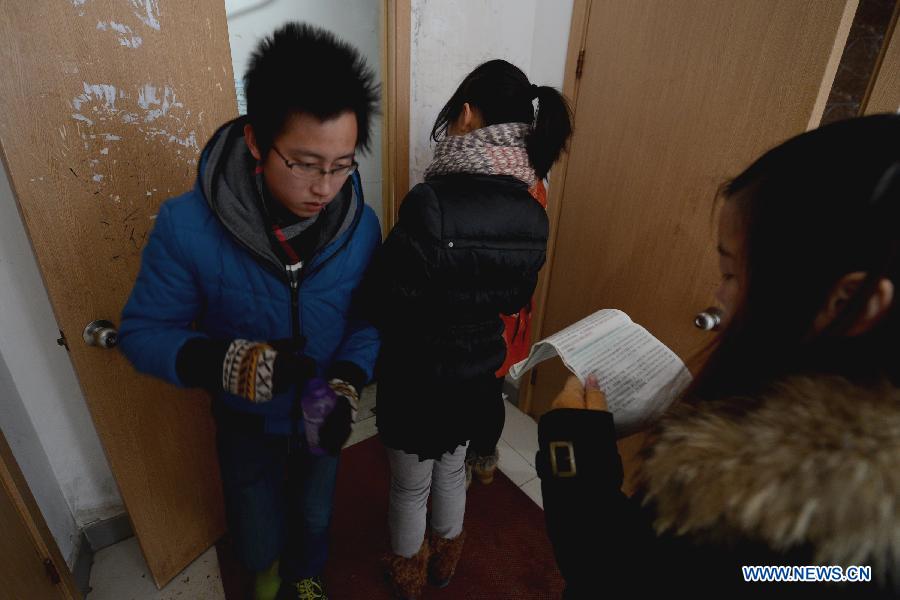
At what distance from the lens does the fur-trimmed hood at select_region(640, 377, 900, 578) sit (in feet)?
1.27

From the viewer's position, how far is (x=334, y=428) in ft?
2.96

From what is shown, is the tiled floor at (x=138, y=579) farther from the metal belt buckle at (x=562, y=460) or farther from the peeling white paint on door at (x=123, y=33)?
the peeling white paint on door at (x=123, y=33)

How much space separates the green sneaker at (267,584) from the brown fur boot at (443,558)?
0.48m

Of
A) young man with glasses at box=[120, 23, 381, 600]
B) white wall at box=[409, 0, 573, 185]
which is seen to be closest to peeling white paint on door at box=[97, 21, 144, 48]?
young man with glasses at box=[120, 23, 381, 600]

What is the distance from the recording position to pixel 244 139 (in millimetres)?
885

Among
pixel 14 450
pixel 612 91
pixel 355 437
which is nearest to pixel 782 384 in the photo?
pixel 612 91

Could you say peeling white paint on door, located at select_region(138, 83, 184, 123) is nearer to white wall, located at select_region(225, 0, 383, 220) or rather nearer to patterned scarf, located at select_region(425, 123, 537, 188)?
patterned scarf, located at select_region(425, 123, 537, 188)

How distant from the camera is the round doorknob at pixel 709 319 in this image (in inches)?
51.9

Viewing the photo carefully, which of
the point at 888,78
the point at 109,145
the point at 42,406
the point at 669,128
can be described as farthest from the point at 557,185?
the point at 42,406

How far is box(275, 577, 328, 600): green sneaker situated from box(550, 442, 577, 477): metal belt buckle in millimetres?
972

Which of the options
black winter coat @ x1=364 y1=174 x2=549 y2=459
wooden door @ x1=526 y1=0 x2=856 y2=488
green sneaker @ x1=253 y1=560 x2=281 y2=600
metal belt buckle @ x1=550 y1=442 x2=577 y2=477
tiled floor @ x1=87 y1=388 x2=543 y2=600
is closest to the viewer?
metal belt buckle @ x1=550 y1=442 x2=577 y2=477

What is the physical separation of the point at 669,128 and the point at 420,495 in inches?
55.3

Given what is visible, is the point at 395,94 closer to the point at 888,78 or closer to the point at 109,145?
the point at 109,145

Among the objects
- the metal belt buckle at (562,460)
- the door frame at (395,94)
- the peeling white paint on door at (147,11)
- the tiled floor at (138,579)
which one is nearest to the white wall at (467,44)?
the door frame at (395,94)
